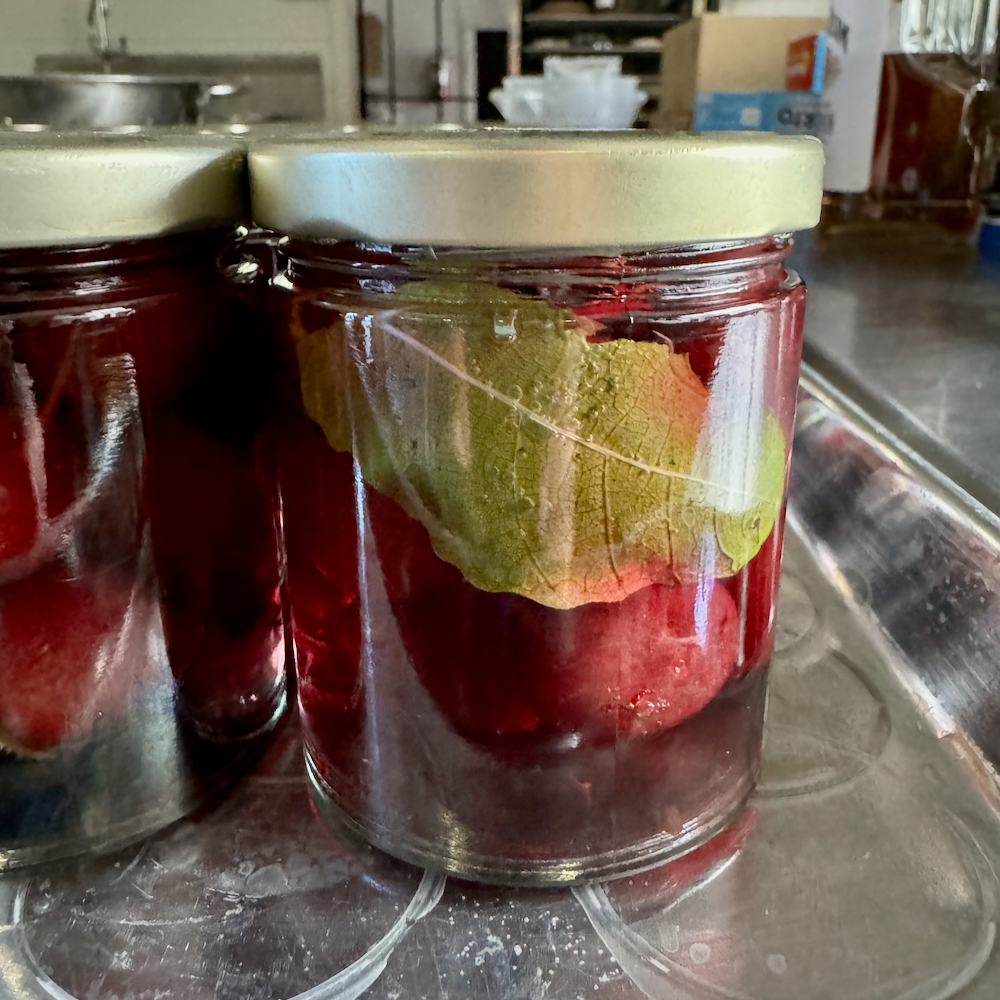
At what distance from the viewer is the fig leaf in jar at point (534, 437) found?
0.83 ft

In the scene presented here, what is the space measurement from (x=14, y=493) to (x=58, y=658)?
0.18ft

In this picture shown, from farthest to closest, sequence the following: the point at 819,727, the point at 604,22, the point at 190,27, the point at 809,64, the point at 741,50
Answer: the point at 604,22
the point at 190,27
the point at 741,50
the point at 809,64
the point at 819,727

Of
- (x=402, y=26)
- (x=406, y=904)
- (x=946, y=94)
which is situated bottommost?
(x=406, y=904)

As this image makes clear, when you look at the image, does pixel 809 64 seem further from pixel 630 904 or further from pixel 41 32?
pixel 41 32

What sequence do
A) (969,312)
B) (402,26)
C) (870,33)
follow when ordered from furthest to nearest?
(402,26) → (870,33) → (969,312)

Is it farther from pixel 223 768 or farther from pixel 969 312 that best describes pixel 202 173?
pixel 969 312

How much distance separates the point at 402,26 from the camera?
3420mm

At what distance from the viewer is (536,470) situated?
258 mm

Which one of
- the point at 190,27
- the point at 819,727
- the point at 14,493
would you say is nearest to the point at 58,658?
the point at 14,493

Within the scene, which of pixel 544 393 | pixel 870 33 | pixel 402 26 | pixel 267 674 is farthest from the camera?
pixel 402 26

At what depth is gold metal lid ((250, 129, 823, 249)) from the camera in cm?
23

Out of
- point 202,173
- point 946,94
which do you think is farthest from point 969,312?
point 202,173

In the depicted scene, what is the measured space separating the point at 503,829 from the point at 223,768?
11 cm

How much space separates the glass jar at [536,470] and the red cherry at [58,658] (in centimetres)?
6
